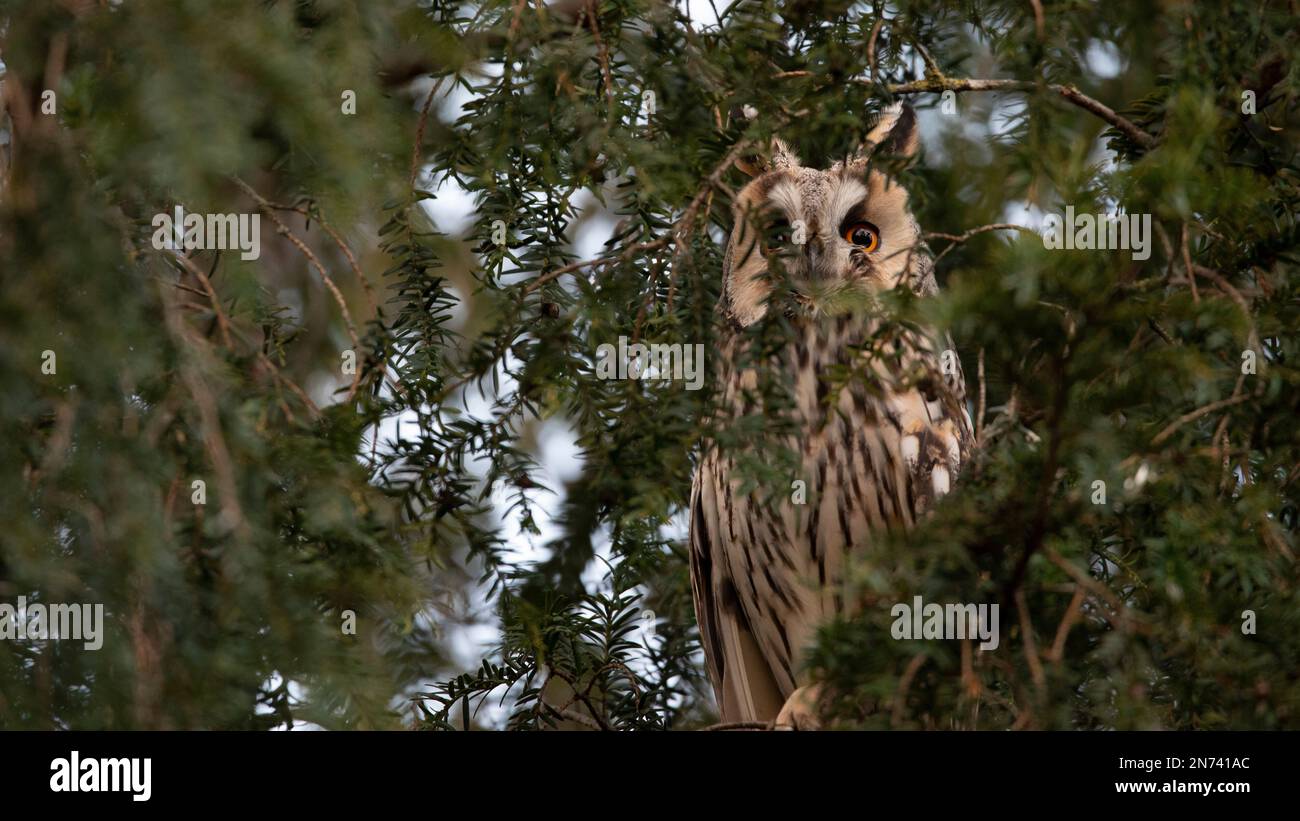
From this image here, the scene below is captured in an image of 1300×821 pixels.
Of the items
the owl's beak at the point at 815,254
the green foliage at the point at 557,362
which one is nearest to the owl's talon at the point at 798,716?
the green foliage at the point at 557,362

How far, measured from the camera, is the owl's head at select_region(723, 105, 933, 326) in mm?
3215

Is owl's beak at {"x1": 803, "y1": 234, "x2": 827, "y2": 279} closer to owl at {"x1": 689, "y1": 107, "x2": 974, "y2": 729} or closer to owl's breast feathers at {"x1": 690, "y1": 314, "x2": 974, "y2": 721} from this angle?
owl at {"x1": 689, "y1": 107, "x2": 974, "y2": 729}

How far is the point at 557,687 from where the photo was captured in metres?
4.23

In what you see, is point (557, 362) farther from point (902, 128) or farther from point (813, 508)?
point (902, 128)

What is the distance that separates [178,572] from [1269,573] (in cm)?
156

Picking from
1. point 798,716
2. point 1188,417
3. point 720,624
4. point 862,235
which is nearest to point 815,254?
point 862,235

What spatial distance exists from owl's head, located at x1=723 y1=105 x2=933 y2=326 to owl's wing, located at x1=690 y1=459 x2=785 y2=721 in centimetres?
58

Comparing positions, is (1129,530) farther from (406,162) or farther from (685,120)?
(406,162)

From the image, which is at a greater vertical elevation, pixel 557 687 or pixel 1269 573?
pixel 1269 573

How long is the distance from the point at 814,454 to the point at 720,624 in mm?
657

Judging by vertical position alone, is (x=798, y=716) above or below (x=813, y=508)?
below

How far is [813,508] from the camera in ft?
9.93
